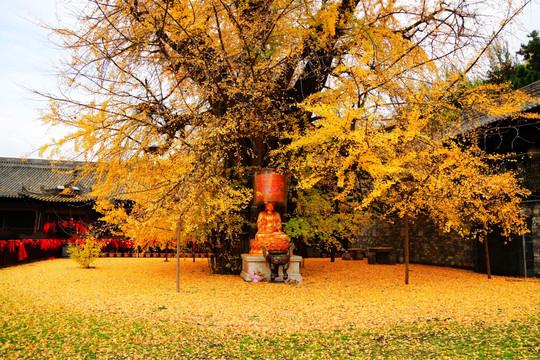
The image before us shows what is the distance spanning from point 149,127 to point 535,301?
9881mm

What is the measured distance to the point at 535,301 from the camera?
898cm

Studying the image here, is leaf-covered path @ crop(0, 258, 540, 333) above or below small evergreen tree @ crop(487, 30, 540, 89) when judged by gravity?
below

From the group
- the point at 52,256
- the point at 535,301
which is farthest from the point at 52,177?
the point at 535,301

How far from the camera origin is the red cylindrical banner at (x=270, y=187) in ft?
39.1

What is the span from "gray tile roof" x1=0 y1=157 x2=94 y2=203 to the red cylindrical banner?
51.6ft

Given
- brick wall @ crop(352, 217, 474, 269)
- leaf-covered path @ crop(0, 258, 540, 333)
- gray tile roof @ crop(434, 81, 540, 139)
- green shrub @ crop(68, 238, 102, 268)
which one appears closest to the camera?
leaf-covered path @ crop(0, 258, 540, 333)

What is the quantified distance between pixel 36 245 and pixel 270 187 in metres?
14.1

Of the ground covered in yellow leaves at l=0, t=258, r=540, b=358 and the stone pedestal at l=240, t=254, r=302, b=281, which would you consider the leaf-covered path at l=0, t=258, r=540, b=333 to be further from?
the stone pedestal at l=240, t=254, r=302, b=281

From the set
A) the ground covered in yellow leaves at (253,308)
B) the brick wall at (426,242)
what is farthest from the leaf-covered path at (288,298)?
the brick wall at (426,242)

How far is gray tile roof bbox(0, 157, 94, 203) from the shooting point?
79.4ft

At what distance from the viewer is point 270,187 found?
11922 mm

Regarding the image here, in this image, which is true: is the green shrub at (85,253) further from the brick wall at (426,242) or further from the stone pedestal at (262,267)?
the brick wall at (426,242)

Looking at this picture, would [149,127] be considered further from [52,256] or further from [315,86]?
[52,256]

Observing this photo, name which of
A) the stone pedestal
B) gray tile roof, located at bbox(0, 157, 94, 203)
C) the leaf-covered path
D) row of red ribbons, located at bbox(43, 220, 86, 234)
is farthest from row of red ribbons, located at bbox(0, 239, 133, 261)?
the stone pedestal
